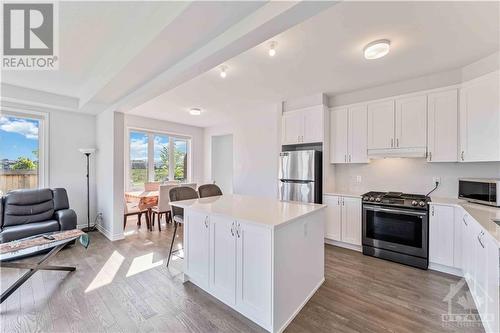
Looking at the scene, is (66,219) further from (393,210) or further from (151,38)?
(393,210)

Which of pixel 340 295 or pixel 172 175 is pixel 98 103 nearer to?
pixel 172 175

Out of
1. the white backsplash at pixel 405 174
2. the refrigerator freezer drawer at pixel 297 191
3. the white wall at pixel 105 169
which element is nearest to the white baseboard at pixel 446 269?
the white backsplash at pixel 405 174

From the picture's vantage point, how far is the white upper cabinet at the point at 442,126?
278 centimetres

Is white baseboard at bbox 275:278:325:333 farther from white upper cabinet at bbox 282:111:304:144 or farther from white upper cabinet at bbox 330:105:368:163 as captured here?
white upper cabinet at bbox 282:111:304:144

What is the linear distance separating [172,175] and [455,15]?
20.0 feet

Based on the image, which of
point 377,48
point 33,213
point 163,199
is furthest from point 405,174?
point 33,213

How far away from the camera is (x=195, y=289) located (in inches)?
91.4

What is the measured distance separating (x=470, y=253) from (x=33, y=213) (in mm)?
5949

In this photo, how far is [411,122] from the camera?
10.1 feet

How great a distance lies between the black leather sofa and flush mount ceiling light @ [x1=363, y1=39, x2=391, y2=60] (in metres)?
4.84

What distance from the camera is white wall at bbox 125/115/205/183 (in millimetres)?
5291

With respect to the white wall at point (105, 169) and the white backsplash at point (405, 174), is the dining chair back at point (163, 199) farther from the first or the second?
the white backsplash at point (405, 174)

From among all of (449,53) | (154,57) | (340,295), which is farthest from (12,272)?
(449,53)

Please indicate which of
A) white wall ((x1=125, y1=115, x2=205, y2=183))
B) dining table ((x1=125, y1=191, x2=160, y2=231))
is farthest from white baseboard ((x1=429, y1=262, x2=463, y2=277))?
white wall ((x1=125, y1=115, x2=205, y2=183))
